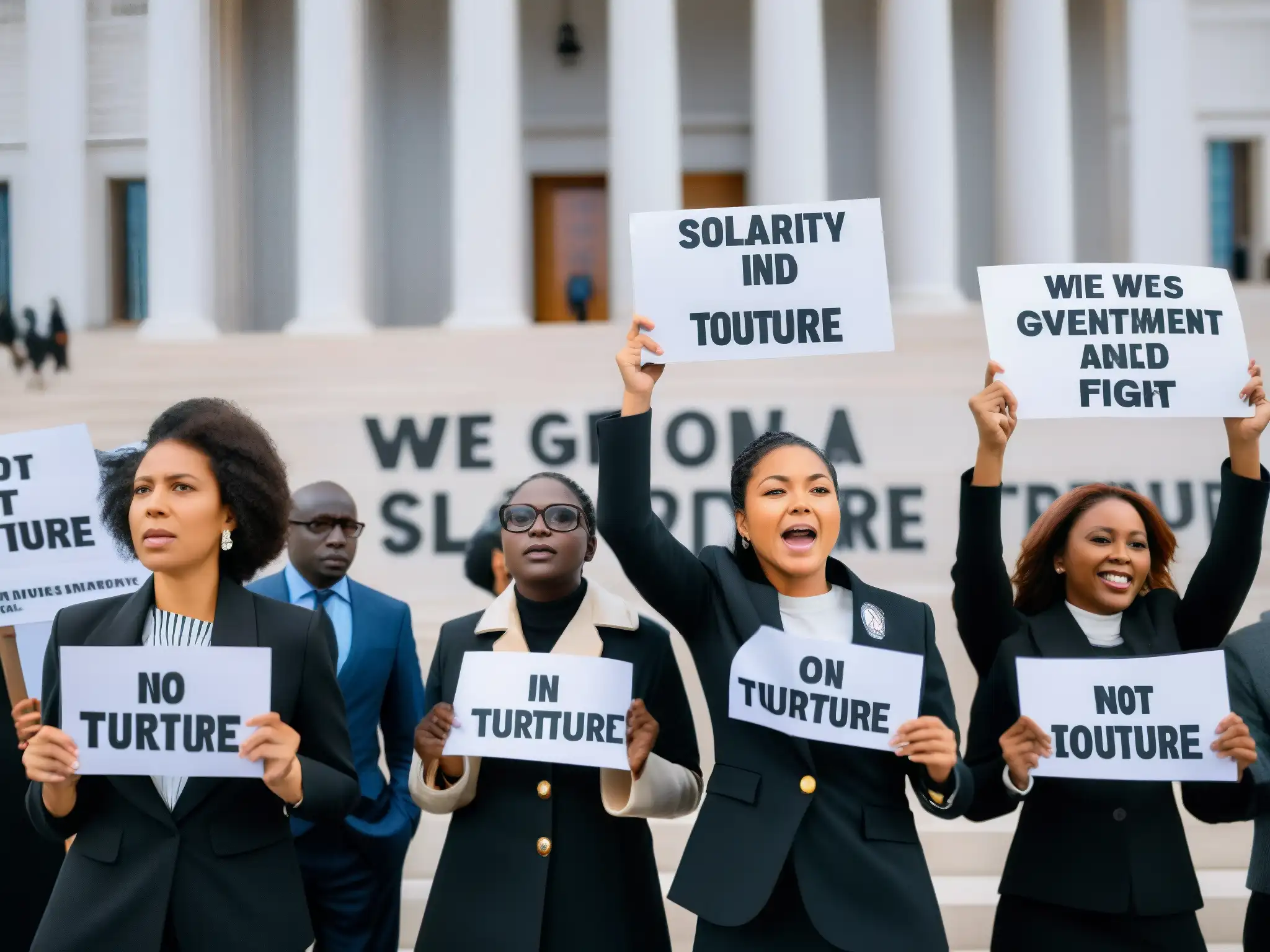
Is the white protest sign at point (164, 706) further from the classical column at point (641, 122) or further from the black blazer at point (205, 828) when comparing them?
the classical column at point (641, 122)

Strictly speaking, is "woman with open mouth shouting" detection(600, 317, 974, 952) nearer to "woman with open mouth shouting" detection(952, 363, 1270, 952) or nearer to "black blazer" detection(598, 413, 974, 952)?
"black blazer" detection(598, 413, 974, 952)

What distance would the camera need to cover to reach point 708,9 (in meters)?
21.2

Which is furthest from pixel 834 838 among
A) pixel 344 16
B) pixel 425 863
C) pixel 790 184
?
pixel 344 16

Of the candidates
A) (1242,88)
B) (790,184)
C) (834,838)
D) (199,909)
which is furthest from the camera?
(1242,88)

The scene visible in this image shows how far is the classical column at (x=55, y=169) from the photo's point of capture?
19.5 metres

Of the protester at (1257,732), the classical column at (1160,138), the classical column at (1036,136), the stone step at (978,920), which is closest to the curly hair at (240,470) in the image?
the protester at (1257,732)

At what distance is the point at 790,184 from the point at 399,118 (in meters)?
7.03

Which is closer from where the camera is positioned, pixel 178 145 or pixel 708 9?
pixel 178 145

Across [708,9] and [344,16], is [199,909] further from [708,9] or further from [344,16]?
[708,9]

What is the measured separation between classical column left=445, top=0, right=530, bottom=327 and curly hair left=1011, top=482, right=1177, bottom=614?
524 inches

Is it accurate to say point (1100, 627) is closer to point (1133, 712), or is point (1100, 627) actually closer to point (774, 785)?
point (1133, 712)

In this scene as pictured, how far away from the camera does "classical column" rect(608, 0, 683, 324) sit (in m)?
17.2

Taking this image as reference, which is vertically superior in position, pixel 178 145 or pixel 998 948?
pixel 178 145

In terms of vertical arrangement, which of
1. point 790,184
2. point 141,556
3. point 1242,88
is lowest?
point 141,556
